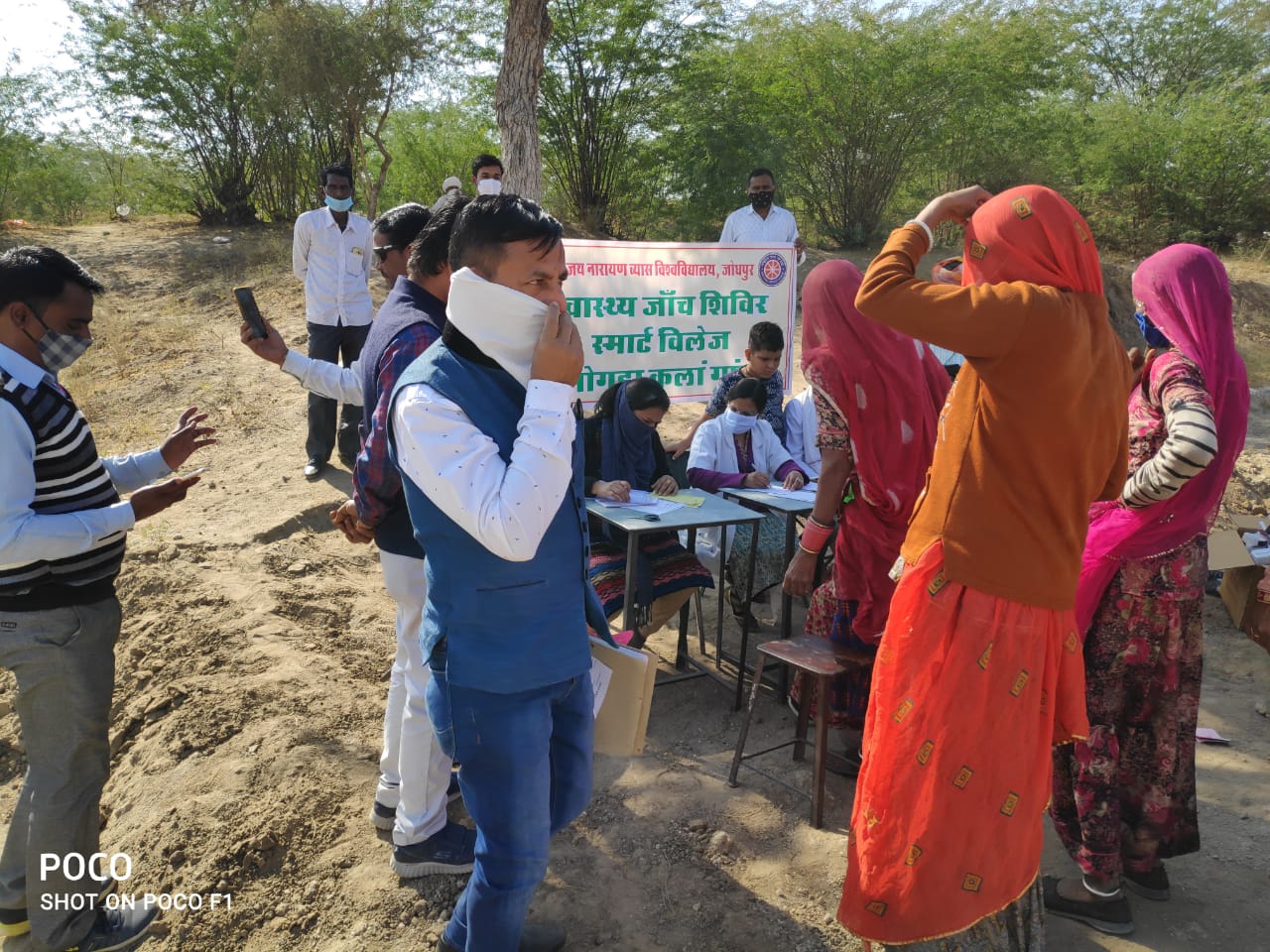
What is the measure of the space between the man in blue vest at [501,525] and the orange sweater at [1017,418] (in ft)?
2.59

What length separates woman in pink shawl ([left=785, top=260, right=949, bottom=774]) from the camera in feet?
9.65

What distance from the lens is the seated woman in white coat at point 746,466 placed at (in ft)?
15.7

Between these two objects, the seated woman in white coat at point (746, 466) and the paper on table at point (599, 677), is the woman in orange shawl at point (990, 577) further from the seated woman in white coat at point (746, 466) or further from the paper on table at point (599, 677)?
the seated woman in white coat at point (746, 466)

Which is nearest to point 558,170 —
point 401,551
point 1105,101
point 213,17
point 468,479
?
point 213,17

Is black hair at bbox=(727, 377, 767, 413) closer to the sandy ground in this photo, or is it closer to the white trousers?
the sandy ground

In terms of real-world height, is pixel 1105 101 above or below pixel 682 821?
above

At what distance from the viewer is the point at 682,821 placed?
124 inches

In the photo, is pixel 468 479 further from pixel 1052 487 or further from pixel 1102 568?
pixel 1102 568

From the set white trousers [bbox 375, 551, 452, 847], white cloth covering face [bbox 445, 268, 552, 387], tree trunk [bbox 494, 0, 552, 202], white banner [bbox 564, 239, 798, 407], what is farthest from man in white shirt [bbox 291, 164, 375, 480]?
white cloth covering face [bbox 445, 268, 552, 387]

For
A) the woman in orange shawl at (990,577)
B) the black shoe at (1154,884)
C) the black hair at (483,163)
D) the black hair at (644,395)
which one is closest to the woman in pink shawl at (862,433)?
the woman in orange shawl at (990,577)

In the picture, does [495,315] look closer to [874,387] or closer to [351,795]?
[874,387]

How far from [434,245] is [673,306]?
3926mm

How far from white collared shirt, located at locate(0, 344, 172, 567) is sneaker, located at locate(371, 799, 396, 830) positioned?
49.0 inches

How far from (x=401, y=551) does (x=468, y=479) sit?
1.12 metres
